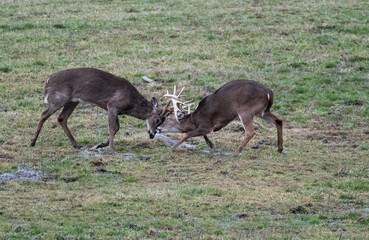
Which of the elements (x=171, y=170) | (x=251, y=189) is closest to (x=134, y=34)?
(x=171, y=170)

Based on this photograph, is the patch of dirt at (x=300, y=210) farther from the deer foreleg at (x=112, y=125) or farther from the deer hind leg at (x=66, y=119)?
the deer hind leg at (x=66, y=119)

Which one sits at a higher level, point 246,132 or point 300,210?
point 300,210

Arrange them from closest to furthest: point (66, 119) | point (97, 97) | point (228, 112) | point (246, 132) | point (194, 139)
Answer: point (246, 132) → point (228, 112) → point (97, 97) → point (66, 119) → point (194, 139)

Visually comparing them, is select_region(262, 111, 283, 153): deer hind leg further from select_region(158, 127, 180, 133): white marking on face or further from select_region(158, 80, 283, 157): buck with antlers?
select_region(158, 127, 180, 133): white marking on face

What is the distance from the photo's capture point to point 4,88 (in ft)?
52.1

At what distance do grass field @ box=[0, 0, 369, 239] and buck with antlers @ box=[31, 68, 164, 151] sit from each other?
1.20ft

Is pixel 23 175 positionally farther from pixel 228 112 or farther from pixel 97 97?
pixel 228 112

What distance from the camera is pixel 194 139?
43.7 feet

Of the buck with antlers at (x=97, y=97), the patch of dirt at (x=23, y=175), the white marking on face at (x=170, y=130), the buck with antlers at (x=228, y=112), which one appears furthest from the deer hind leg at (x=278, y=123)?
the patch of dirt at (x=23, y=175)

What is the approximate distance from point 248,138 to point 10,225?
16.0 ft

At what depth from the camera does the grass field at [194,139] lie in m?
8.53

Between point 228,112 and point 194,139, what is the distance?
4.11 feet

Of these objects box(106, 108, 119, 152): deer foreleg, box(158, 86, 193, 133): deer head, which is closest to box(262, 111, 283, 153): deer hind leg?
box(158, 86, 193, 133): deer head

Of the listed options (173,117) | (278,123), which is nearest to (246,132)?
(278,123)
